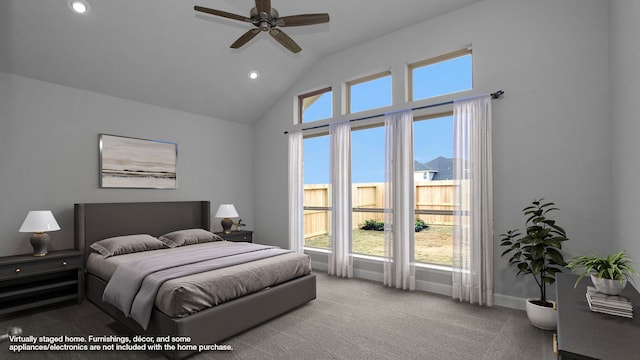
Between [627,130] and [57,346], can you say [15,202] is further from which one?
[627,130]

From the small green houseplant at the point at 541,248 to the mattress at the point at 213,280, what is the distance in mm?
2285

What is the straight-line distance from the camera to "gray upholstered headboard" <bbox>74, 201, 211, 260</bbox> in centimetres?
391

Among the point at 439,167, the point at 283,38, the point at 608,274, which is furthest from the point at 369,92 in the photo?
the point at 608,274

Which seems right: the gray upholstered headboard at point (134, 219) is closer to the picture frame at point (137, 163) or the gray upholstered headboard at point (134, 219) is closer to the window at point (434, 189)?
the picture frame at point (137, 163)

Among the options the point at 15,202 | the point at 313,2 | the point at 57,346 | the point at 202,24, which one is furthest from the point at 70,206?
the point at 313,2

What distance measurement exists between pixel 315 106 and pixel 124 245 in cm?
354

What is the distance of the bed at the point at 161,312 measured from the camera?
8.18 ft

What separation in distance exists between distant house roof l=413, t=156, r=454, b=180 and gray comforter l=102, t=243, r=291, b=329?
227 centimetres

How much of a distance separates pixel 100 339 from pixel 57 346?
1.00 feet

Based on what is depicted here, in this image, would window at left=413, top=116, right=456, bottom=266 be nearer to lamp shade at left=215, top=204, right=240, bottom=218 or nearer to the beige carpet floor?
the beige carpet floor

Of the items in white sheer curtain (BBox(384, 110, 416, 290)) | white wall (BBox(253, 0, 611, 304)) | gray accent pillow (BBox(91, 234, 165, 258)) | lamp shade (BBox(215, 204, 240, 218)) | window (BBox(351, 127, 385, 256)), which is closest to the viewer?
white wall (BBox(253, 0, 611, 304))

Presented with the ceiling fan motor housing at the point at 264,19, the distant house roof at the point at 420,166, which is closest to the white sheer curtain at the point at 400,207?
the distant house roof at the point at 420,166

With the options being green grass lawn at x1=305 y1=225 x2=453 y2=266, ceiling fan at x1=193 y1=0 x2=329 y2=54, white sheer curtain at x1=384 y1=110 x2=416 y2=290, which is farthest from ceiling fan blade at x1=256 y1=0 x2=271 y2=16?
green grass lawn at x1=305 y1=225 x2=453 y2=266

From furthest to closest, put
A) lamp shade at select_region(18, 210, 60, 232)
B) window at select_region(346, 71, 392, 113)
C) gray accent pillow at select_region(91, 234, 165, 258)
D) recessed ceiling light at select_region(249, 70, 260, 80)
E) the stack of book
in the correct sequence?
recessed ceiling light at select_region(249, 70, 260, 80) → window at select_region(346, 71, 392, 113) → gray accent pillow at select_region(91, 234, 165, 258) → lamp shade at select_region(18, 210, 60, 232) → the stack of book
